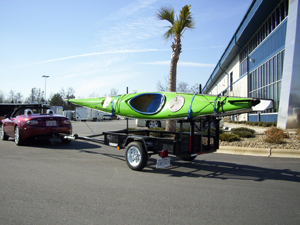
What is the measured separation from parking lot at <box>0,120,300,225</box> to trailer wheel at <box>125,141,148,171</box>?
0.18 meters

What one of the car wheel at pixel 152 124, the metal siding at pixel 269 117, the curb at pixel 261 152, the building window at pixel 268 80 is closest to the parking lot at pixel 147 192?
the curb at pixel 261 152

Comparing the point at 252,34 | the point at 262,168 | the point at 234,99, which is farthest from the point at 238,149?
the point at 252,34

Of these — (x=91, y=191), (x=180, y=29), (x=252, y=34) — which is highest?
(x=252, y=34)

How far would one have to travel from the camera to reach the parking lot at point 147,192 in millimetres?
3631

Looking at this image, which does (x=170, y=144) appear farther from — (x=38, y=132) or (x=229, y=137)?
(x=38, y=132)

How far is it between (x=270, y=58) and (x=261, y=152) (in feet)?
49.6

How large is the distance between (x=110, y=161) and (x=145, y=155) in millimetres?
1807

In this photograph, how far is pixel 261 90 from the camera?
79.1ft

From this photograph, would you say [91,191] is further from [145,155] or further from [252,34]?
[252,34]

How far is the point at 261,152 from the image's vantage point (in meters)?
8.95

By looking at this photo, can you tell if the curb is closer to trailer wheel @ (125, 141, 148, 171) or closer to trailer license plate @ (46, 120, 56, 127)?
trailer wheel @ (125, 141, 148, 171)

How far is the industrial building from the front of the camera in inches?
581

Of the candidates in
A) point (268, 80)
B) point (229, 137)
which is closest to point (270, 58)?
point (268, 80)

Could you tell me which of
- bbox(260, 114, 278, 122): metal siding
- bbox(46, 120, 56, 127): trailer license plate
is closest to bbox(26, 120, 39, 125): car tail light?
bbox(46, 120, 56, 127): trailer license plate
